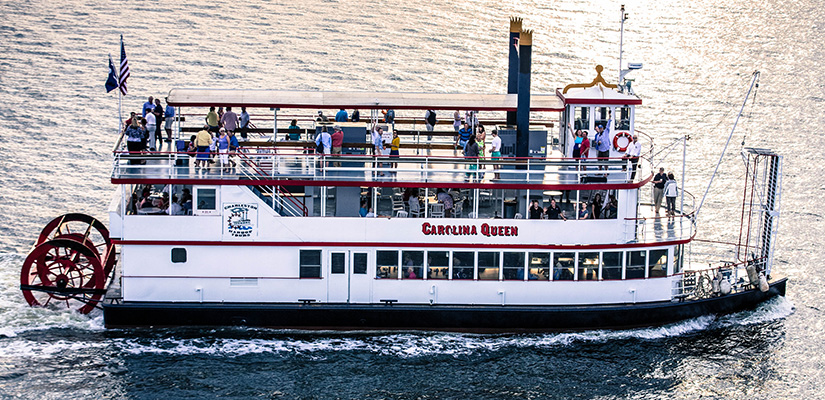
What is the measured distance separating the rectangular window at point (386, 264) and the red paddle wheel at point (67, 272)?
938cm

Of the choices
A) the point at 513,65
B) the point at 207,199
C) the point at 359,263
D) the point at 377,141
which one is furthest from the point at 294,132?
the point at 513,65

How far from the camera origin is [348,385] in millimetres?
36781

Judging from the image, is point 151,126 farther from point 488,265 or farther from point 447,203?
point 488,265

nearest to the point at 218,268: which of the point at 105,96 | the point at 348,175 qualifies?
the point at 348,175

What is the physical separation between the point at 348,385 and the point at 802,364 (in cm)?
1559

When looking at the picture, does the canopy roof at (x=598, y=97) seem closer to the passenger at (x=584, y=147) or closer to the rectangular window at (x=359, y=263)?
the passenger at (x=584, y=147)

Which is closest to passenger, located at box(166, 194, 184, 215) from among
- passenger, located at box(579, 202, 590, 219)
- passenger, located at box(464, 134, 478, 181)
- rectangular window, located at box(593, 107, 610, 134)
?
passenger, located at box(464, 134, 478, 181)

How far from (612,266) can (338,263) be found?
30.4 ft

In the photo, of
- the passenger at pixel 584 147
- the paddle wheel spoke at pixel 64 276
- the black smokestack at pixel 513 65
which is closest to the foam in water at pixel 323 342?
the paddle wheel spoke at pixel 64 276

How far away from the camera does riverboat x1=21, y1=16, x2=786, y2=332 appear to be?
38688mm

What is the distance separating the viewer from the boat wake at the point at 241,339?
126ft

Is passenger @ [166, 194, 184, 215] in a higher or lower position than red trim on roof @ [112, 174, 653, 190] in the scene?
lower

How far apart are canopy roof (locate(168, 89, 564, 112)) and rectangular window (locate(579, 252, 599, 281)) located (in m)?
5.33

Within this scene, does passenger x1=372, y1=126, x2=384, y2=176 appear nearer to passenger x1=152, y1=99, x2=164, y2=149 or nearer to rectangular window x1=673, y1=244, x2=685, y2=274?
passenger x1=152, y1=99, x2=164, y2=149
